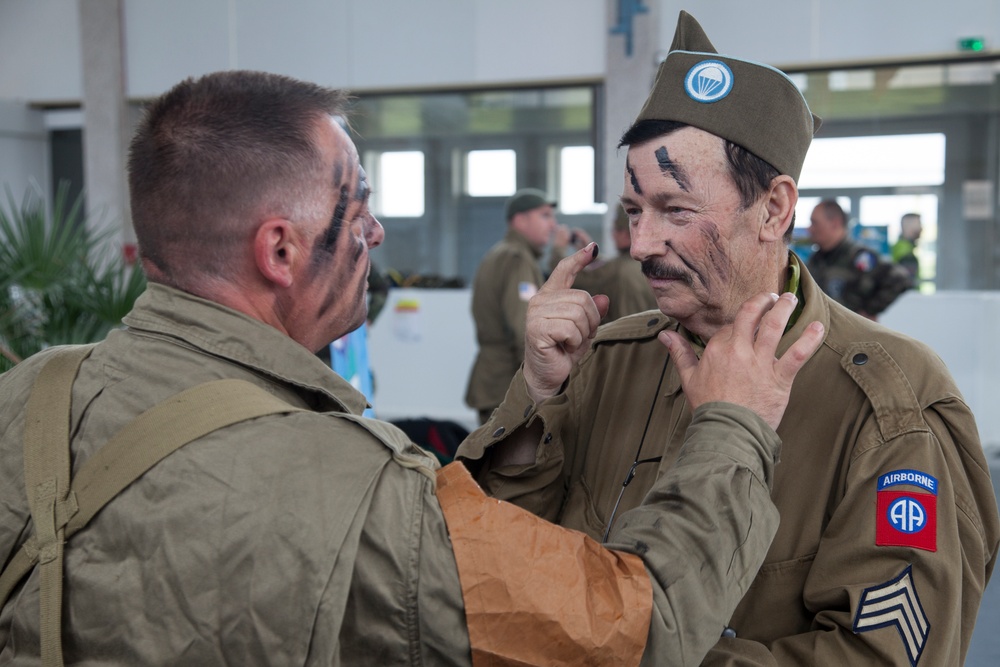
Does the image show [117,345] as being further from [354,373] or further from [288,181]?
[354,373]

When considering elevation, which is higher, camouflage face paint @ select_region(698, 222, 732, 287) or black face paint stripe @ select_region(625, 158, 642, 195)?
black face paint stripe @ select_region(625, 158, 642, 195)

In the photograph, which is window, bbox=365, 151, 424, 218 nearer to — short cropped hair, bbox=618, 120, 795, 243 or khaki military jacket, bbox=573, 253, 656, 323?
khaki military jacket, bbox=573, 253, 656, 323

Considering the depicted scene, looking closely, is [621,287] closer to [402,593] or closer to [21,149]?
[402,593]

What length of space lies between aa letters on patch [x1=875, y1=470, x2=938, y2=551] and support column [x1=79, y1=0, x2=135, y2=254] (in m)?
8.16

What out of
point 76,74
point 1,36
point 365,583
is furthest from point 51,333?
point 1,36

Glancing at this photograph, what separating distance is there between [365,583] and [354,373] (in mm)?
2424

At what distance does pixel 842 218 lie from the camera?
6.21 m

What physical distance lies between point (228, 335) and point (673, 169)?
811 millimetres

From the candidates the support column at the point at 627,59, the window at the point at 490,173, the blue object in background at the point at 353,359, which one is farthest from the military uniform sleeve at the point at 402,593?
the window at the point at 490,173

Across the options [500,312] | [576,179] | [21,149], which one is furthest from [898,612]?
[21,149]

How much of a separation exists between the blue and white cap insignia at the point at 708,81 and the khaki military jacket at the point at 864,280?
4.93 metres

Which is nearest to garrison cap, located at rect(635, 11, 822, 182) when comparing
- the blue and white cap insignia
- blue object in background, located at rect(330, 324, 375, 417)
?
the blue and white cap insignia

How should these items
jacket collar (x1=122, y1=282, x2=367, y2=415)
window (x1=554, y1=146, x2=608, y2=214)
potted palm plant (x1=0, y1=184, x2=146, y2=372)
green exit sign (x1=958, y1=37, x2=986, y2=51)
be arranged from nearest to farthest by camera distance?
jacket collar (x1=122, y1=282, x2=367, y2=415) → potted palm plant (x1=0, y1=184, x2=146, y2=372) → green exit sign (x1=958, y1=37, x2=986, y2=51) → window (x1=554, y1=146, x2=608, y2=214)

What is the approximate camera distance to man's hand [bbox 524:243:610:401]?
1.70 metres
